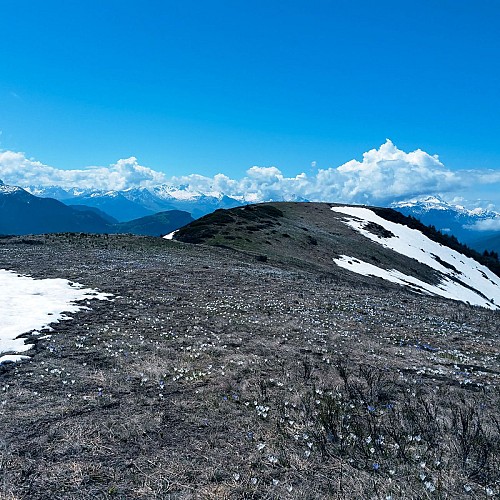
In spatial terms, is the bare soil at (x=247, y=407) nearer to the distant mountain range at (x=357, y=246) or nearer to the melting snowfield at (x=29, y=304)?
the melting snowfield at (x=29, y=304)

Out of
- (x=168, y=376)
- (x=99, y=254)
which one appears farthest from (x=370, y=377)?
(x=99, y=254)

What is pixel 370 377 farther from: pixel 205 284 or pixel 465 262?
pixel 465 262

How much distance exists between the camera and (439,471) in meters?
7.51

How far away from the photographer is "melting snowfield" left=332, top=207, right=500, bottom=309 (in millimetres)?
64562

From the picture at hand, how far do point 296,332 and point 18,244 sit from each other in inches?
1609

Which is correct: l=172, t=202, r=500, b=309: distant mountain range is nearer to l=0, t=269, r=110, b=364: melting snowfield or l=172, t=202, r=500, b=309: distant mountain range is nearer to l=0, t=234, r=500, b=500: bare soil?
l=0, t=269, r=110, b=364: melting snowfield

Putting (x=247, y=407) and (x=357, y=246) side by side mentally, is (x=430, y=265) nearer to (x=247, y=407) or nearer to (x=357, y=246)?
(x=357, y=246)

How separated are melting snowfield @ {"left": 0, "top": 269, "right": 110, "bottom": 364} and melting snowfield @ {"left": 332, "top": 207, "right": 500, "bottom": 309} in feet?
150

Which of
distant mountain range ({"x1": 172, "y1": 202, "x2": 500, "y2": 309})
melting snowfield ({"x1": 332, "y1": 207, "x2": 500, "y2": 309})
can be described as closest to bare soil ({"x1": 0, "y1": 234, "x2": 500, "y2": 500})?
distant mountain range ({"x1": 172, "y1": 202, "x2": 500, "y2": 309})

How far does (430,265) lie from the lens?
289 feet

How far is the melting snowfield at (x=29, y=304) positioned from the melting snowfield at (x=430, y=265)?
150ft

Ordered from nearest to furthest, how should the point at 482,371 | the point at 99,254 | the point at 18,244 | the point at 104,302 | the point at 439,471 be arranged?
the point at 439,471
the point at 482,371
the point at 104,302
the point at 99,254
the point at 18,244

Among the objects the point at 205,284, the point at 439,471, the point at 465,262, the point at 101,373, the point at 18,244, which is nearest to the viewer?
the point at 439,471

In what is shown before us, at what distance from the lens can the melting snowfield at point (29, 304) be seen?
14016 mm
